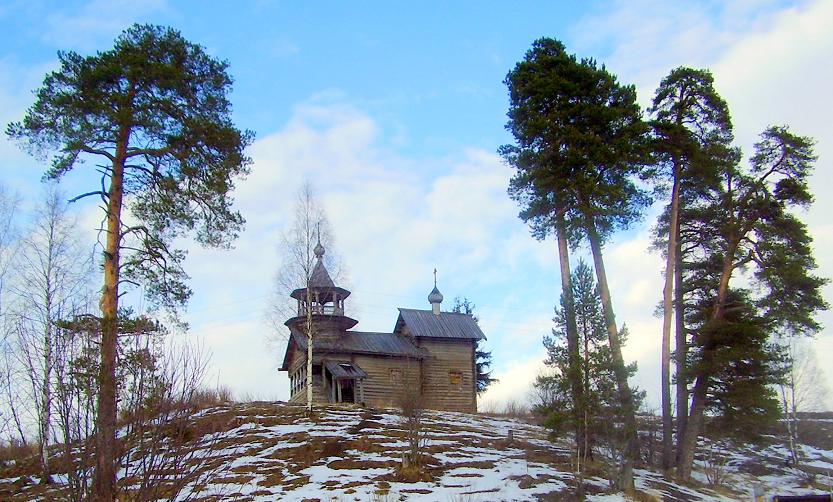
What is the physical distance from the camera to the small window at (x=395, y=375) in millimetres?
38750

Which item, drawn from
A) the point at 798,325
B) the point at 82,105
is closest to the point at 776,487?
the point at 798,325

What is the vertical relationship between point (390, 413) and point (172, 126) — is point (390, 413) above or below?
below

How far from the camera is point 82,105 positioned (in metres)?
16.6

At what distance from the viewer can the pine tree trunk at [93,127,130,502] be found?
7.12m

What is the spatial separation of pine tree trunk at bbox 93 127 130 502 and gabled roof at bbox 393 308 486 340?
2535cm

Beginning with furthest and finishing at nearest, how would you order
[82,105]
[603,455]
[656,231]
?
1. [656,231]
2. [603,455]
3. [82,105]

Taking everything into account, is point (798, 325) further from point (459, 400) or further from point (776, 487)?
point (459, 400)

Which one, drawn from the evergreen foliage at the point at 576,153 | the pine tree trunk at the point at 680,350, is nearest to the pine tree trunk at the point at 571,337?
the evergreen foliage at the point at 576,153

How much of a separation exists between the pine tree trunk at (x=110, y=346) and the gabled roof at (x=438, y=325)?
25.4 meters

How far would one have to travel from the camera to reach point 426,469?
20688 mm

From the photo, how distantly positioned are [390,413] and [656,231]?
44.5 ft

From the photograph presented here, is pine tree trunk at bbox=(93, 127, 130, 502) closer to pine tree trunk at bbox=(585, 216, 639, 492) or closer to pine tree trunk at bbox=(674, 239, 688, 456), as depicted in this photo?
pine tree trunk at bbox=(585, 216, 639, 492)

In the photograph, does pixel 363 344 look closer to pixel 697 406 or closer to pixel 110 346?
pixel 697 406

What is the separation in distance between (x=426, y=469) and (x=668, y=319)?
34.4ft
